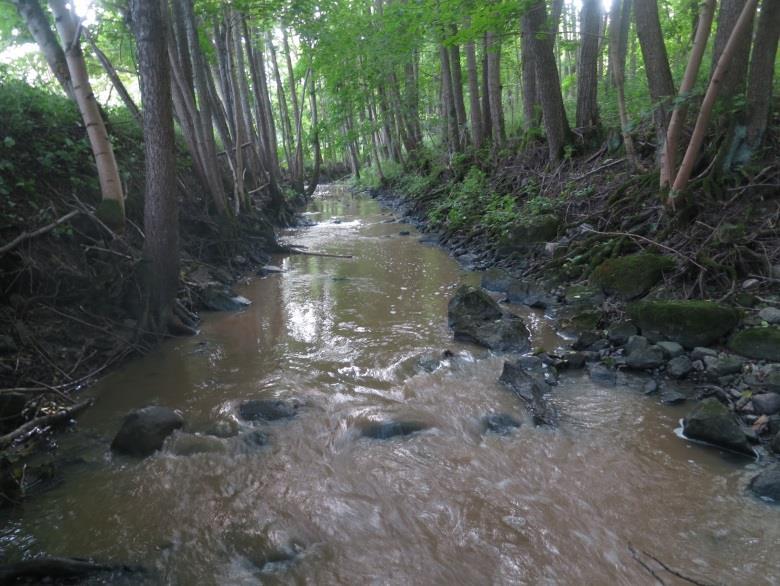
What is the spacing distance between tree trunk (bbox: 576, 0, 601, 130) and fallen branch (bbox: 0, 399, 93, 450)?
1220cm

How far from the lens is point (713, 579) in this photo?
10.4ft

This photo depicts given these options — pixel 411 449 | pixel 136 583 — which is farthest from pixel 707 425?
pixel 136 583

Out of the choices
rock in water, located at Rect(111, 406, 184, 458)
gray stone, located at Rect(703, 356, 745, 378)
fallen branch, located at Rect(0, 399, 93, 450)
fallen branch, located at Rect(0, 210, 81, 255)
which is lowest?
gray stone, located at Rect(703, 356, 745, 378)

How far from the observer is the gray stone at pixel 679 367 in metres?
5.56

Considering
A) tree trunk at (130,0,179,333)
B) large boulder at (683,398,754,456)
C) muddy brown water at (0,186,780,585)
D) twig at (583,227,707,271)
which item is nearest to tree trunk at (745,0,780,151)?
twig at (583,227,707,271)

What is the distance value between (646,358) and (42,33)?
904 cm

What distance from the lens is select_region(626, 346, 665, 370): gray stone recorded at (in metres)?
5.81

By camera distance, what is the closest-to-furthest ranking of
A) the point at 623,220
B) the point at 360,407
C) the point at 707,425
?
1. the point at 707,425
2. the point at 360,407
3. the point at 623,220

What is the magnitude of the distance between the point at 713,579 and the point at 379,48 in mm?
18947

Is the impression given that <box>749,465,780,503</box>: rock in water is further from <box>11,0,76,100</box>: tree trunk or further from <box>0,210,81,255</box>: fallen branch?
<box>11,0,76,100</box>: tree trunk

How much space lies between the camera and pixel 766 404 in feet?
15.4

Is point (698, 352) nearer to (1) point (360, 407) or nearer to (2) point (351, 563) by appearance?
(1) point (360, 407)

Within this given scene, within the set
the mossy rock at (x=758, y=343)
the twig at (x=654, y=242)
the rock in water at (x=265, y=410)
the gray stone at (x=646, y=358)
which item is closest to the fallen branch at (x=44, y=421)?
the rock in water at (x=265, y=410)

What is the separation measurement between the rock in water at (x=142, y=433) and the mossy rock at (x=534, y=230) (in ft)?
26.8
